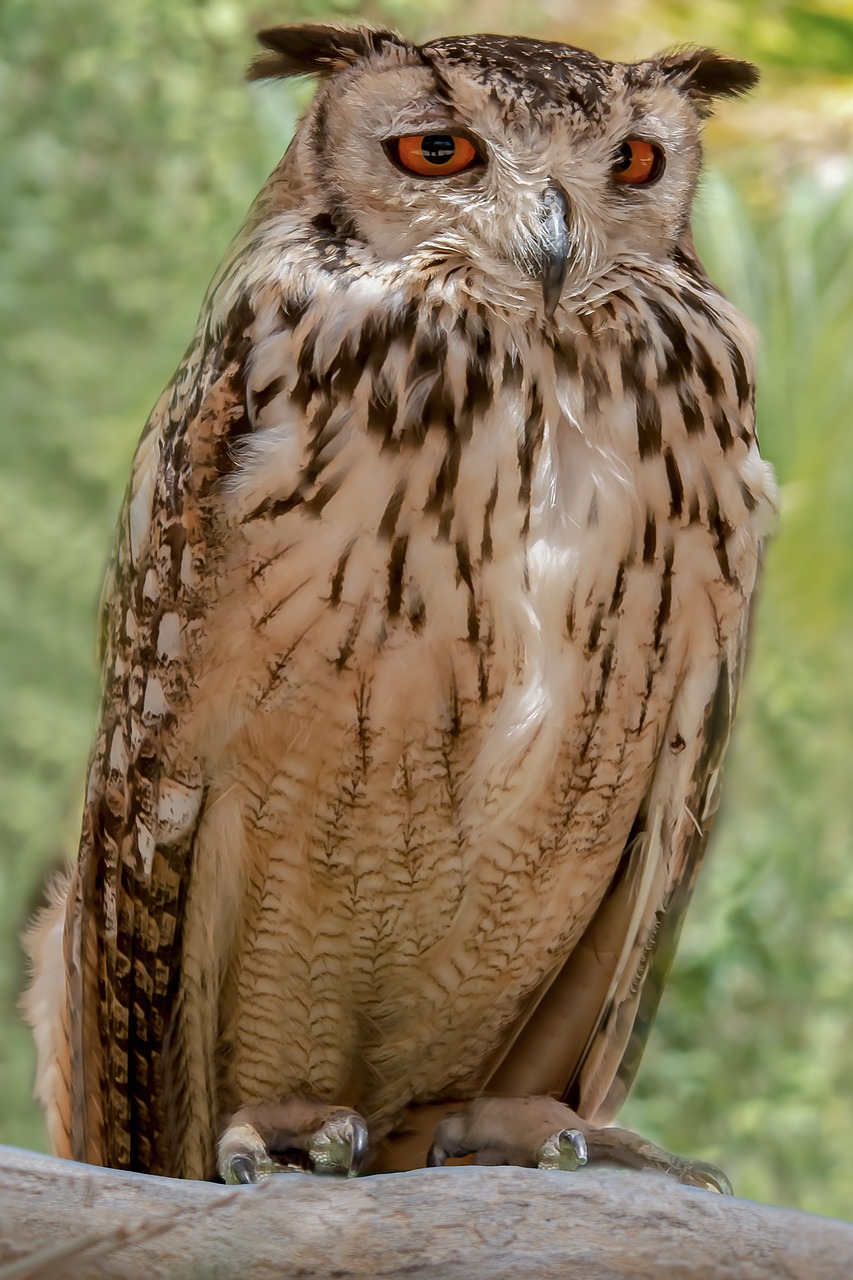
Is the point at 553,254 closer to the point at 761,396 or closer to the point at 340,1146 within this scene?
the point at 340,1146

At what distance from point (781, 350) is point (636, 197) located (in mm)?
1838

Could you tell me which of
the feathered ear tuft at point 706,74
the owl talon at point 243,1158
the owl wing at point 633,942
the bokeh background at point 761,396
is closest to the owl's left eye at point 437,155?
the feathered ear tuft at point 706,74

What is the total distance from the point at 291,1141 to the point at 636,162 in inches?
36.5

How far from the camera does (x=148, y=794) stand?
123cm

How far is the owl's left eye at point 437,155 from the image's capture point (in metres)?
1.12

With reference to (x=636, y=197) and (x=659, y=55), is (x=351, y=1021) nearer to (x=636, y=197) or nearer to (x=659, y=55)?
(x=636, y=197)

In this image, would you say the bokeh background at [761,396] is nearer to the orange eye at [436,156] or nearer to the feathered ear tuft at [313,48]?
the feathered ear tuft at [313,48]

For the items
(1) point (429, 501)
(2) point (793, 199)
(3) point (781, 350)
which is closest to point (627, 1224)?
(1) point (429, 501)

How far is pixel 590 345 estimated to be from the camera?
1141mm

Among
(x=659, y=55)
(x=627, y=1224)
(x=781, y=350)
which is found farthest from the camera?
(x=781, y=350)

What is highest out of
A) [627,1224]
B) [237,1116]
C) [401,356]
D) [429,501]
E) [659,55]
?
[659,55]

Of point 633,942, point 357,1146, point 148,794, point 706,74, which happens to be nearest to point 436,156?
point 706,74

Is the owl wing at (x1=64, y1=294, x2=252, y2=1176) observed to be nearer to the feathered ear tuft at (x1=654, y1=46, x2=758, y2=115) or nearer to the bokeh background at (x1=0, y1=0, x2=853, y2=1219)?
the feathered ear tuft at (x1=654, y1=46, x2=758, y2=115)

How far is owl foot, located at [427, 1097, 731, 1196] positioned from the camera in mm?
1227
